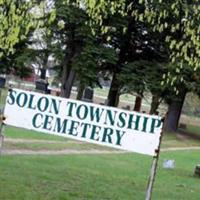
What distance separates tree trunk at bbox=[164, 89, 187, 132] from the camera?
41091 mm

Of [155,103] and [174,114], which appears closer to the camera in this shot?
[174,114]

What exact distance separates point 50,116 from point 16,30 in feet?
4.06

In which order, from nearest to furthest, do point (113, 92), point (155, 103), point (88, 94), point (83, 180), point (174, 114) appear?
1. point (83, 180)
2. point (174, 114)
3. point (113, 92)
4. point (88, 94)
5. point (155, 103)

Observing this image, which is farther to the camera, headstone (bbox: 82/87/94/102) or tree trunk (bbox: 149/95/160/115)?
headstone (bbox: 82/87/94/102)

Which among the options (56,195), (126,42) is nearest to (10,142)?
(56,195)

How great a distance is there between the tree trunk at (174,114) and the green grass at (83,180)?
2312 centimetres

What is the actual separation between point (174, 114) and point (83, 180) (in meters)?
30.3

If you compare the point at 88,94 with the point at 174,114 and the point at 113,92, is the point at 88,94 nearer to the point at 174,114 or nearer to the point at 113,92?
the point at 113,92

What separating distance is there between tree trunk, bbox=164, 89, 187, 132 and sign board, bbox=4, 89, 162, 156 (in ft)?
107

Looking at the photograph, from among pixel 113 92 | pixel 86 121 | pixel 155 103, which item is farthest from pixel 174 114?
pixel 86 121

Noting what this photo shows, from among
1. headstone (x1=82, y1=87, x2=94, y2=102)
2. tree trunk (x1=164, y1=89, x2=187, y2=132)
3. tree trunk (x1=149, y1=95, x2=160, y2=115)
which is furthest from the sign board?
headstone (x1=82, y1=87, x2=94, y2=102)

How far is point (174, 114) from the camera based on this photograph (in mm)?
42344

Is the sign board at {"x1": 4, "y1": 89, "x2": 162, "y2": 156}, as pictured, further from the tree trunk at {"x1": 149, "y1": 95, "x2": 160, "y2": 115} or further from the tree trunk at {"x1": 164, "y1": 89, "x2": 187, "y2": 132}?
the tree trunk at {"x1": 149, "y1": 95, "x2": 160, "y2": 115}

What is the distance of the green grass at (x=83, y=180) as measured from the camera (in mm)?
10570
